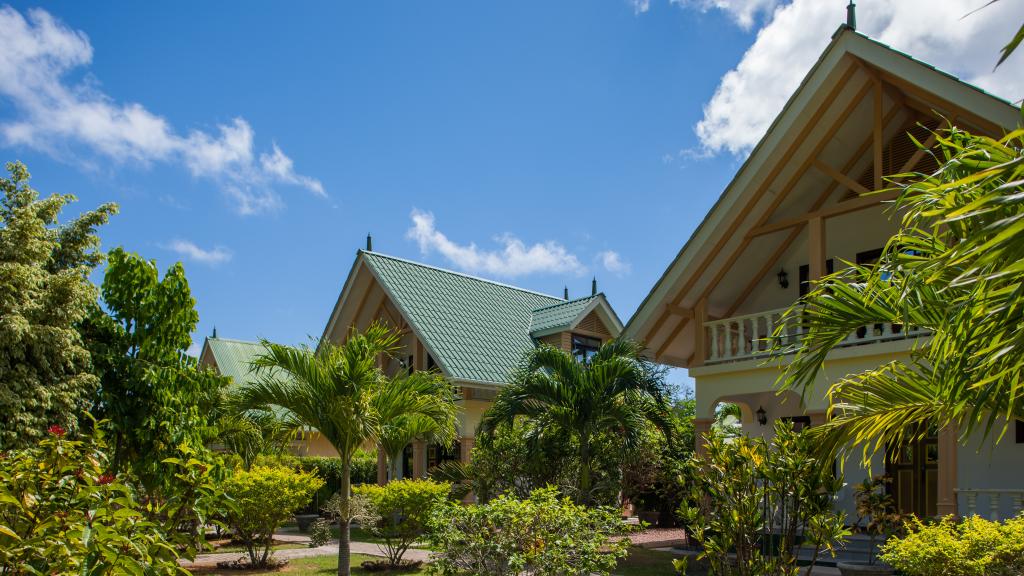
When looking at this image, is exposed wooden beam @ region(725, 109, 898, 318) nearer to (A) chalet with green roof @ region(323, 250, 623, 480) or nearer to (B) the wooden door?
(B) the wooden door

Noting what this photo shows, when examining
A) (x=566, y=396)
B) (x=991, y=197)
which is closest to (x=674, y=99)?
(x=566, y=396)

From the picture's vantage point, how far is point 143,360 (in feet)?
45.3

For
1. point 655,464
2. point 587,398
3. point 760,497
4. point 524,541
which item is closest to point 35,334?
point 587,398

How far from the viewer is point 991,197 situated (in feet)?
8.77

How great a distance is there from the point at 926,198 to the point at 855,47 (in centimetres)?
803

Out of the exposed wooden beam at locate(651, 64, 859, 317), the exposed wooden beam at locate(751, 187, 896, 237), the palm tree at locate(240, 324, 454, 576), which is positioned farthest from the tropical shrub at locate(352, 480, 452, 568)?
the exposed wooden beam at locate(751, 187, 896, 237)

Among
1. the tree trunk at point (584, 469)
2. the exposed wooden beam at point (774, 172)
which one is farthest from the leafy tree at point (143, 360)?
the exposed wooden beam at point (774, 172)

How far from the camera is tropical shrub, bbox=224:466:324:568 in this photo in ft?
44.9

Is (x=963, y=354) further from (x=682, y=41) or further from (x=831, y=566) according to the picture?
(x=831, y=566)

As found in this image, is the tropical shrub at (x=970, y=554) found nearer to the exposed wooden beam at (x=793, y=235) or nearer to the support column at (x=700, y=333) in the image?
the support column at (x=700, y=333)

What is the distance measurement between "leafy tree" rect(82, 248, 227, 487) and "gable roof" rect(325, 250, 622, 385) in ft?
26.8

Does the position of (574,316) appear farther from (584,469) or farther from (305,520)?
(584,469)

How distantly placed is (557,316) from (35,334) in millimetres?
15405

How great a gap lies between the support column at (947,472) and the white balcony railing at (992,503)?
14 cm
